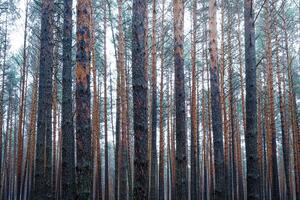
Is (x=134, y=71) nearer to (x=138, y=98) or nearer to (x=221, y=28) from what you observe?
(x=138, y=98)

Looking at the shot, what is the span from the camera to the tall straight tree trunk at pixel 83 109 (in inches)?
200

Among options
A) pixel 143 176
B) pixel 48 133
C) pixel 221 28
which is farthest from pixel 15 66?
pixel 143 176

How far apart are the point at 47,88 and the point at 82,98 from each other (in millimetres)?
1873

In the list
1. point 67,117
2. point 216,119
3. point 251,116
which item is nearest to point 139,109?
point 251,116

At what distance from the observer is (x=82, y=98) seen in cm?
532

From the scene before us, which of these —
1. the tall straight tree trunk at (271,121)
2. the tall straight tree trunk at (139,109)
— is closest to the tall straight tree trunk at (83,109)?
the tall straight tree trunk at (139,109)

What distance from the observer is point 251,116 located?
17.1 feet

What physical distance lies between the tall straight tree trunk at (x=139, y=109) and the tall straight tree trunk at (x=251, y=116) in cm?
163

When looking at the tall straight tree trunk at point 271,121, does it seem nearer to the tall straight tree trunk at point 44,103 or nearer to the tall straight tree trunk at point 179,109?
the tall straight tree trunk at point 179,109

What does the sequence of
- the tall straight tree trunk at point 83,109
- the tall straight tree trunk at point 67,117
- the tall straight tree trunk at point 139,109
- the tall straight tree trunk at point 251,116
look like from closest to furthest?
the tall straight tree trunk at point 139,109
the tall straight tree trunk at point 251,116
the tall straight tree trunk at point 83,109
the tall straight tree trunk at point 67,117

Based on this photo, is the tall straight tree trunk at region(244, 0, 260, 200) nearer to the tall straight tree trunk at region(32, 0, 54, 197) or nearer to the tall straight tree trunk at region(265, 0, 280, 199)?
the tall straight tree trunk at region(32, 0, 54, 197)

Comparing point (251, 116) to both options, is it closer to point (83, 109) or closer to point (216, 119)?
point (216, 119)

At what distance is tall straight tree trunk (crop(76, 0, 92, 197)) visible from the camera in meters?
5.08

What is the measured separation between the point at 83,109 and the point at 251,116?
2770 millimetres
